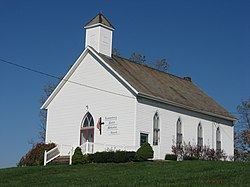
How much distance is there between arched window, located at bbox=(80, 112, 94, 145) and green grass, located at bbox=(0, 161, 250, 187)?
7647 mm

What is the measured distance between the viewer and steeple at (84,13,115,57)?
3781 centimetres

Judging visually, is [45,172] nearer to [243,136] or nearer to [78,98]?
[78,98]

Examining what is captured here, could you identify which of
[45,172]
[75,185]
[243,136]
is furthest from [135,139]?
[243,136]

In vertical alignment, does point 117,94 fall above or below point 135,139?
above

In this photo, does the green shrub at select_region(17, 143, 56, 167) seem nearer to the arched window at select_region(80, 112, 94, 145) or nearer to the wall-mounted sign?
the arched window at select_region(80, 112, 94, 145)

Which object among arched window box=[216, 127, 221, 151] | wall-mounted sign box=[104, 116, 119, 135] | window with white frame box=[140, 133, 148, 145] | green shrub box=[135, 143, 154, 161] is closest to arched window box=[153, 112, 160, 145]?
window with white frame box=[140, 133, 148, 145]

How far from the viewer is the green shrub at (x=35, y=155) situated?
118 feet

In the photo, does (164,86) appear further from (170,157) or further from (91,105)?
(170,157)

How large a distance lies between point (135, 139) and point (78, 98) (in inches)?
256

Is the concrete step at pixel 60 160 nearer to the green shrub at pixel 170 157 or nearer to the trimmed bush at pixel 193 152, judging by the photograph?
the green shrub at pixel 170 157

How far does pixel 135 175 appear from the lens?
915 inches

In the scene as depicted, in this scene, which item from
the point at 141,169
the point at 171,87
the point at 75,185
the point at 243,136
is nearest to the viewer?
the point at 75,185

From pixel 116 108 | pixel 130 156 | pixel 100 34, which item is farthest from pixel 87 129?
pixel 100 34

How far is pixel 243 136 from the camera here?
57.6 m
